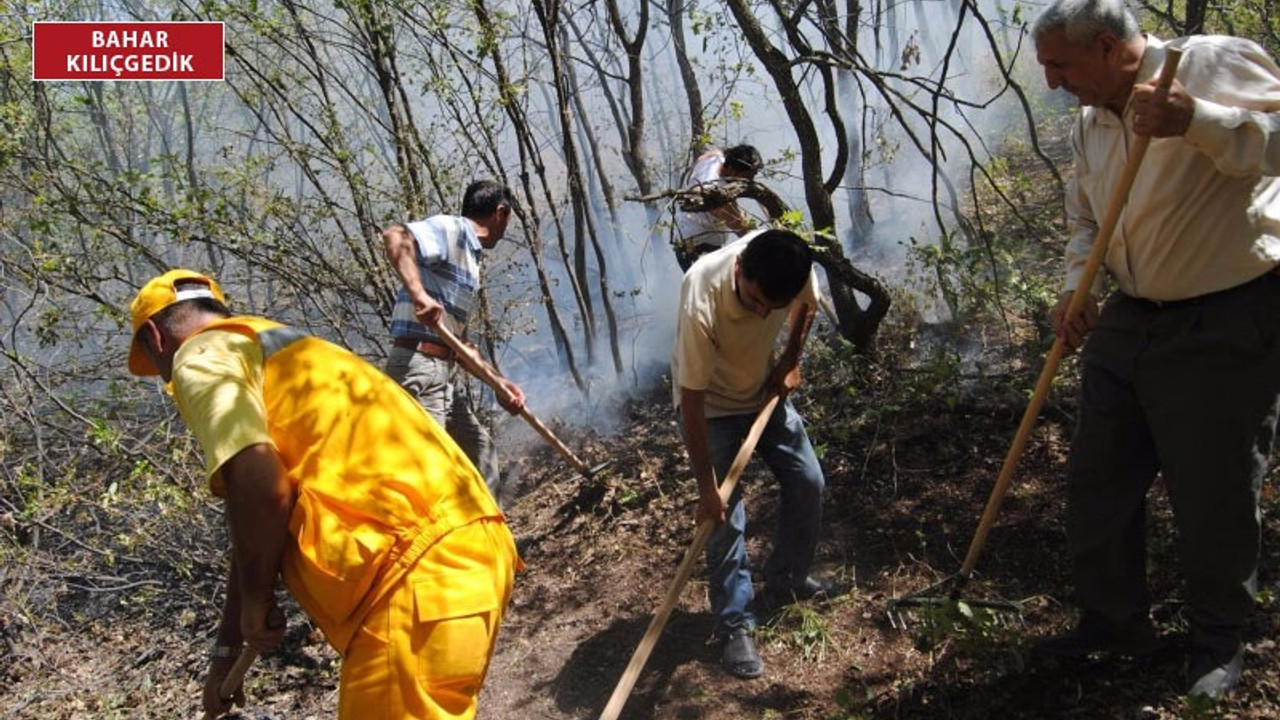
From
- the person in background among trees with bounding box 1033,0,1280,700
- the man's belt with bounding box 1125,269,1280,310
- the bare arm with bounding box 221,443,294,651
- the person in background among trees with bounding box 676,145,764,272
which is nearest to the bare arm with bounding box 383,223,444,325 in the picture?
the person in background among trees with bounding box 676,145,764,272

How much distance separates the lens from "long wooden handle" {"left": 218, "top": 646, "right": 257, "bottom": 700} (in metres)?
2.25

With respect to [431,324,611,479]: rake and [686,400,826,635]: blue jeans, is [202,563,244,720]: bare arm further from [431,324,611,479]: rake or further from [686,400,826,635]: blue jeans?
[431,324,611,479]: rake

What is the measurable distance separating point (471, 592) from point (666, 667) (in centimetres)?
196

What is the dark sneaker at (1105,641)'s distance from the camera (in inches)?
109

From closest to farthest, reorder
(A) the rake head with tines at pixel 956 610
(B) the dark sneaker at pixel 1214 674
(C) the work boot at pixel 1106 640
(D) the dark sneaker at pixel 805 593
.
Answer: (B) the dark sneaker at pixel 1214 674, (C) the work boot at pixel 1106 640, (A) the rake head with tines at pixel 956 610, (D) the dark sneaker at pixel 805 593

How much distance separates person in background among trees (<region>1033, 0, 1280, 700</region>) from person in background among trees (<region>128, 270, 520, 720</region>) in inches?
73.8

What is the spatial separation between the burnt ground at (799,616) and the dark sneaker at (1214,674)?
0.07 metres

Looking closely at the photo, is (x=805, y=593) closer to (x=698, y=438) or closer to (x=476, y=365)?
(x=698, y=438)

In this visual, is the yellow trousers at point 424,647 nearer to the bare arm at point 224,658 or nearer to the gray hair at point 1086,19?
the bare arm at point 224,658

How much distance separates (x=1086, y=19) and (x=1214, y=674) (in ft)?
6.10

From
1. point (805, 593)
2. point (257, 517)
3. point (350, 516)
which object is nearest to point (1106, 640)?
point (805, 593)

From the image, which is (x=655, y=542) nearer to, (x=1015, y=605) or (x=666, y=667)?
(x=666, y=667)

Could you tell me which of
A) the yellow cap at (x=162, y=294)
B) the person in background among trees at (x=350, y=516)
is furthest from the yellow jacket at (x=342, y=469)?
the yellow cap at (x=162, y=294)

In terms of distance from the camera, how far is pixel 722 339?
3.20 m
